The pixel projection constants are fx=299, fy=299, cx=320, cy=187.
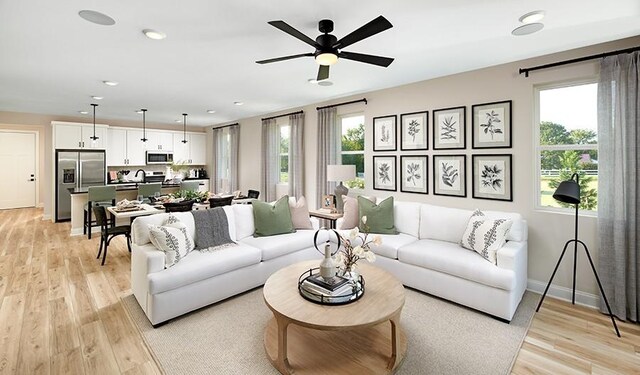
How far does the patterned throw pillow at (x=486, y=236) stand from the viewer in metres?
3.04

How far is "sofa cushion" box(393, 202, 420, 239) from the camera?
4008 millimetres

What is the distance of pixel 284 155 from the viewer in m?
6.86

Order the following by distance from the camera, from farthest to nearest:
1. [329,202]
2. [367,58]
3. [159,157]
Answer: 1. [159,157]
2. [329,202]
3. [367,58]

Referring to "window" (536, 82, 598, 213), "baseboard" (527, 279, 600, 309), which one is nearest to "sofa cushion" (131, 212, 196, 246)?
"baseboard" (527, 279, 600, 309)

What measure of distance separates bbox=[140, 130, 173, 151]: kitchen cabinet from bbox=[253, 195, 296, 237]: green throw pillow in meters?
6.17

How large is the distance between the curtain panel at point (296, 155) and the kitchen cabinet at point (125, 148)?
4.94 metres

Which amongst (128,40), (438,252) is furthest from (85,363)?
(438,252)

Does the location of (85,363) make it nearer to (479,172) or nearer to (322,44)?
(322,44)

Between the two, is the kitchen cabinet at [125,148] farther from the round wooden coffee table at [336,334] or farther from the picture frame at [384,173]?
the round wooden coffee table at [336,334]

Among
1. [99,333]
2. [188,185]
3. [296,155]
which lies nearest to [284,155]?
[296,155]

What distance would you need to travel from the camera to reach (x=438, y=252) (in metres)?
3.27

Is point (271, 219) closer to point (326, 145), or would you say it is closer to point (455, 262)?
point (326, 145)

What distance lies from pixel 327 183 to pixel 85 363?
4.07 m

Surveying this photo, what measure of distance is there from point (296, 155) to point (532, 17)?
437 centimetres
